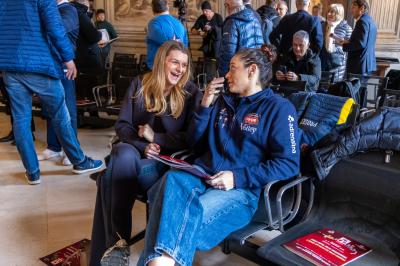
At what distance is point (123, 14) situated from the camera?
30.4ft

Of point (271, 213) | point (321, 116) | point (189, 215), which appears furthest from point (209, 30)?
point (189, 215)

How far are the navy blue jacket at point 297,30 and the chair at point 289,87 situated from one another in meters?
1.10

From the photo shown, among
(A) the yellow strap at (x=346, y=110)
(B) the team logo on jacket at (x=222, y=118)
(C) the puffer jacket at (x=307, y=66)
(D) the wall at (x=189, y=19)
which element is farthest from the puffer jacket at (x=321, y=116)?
(D) the wall at (x=189, y=19)

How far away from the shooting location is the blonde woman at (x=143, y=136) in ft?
6.26

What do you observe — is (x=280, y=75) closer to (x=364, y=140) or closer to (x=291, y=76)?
(x=291, y=76)

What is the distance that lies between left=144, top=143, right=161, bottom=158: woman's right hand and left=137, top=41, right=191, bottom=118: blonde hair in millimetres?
212

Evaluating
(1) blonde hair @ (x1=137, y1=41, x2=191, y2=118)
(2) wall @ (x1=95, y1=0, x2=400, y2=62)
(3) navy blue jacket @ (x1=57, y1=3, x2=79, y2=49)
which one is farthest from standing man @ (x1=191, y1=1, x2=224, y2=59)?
(1) blonde hair @ (x1=137, y1=41, x2=191, y2=118)

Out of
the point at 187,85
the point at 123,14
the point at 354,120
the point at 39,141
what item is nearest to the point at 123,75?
the point at 39,141

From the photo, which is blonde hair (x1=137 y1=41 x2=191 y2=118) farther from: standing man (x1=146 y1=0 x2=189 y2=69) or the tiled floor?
standing man (x1=146 y1=0 x2=189 y2=69)

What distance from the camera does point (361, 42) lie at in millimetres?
4434

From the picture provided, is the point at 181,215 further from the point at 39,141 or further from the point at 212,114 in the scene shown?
the point at 39,141

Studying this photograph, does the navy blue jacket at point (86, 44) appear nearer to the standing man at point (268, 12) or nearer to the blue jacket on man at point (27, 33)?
the blue jacket on man at point (27, 33)

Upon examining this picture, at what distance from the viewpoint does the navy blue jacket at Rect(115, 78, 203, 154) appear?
2.22 metres

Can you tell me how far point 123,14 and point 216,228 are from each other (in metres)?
8.42
